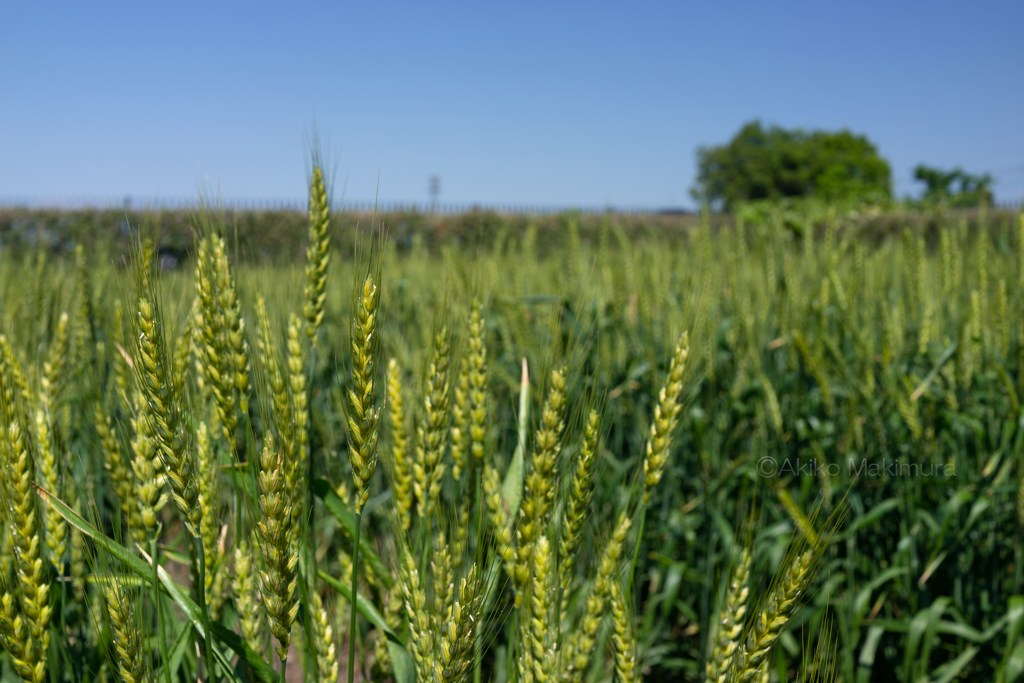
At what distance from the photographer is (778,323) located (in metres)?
2.76

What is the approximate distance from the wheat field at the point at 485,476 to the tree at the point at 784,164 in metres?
53.7

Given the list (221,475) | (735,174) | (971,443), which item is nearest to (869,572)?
(971,443)

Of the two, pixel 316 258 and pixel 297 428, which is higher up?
pixel 316 258

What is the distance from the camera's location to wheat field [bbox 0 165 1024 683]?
73cm

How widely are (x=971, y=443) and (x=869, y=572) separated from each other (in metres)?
0.59

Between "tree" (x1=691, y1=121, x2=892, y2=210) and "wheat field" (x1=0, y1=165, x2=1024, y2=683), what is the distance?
53.7m

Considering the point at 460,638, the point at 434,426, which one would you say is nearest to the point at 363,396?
the point at 434,426

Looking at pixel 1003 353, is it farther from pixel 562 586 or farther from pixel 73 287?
pixel 73 287

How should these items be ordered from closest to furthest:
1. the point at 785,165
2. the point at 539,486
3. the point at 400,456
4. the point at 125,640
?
the point at 125,640, the point at 539,486, the point at 400,456, the point at 785,165

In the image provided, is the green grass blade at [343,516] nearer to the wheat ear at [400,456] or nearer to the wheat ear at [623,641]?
the wheat ear at [400,456]

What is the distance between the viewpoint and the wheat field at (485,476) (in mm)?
733

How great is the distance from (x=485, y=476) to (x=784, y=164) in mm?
62865

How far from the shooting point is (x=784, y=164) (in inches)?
2260

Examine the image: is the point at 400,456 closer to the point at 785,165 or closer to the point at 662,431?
the point at 662,431
